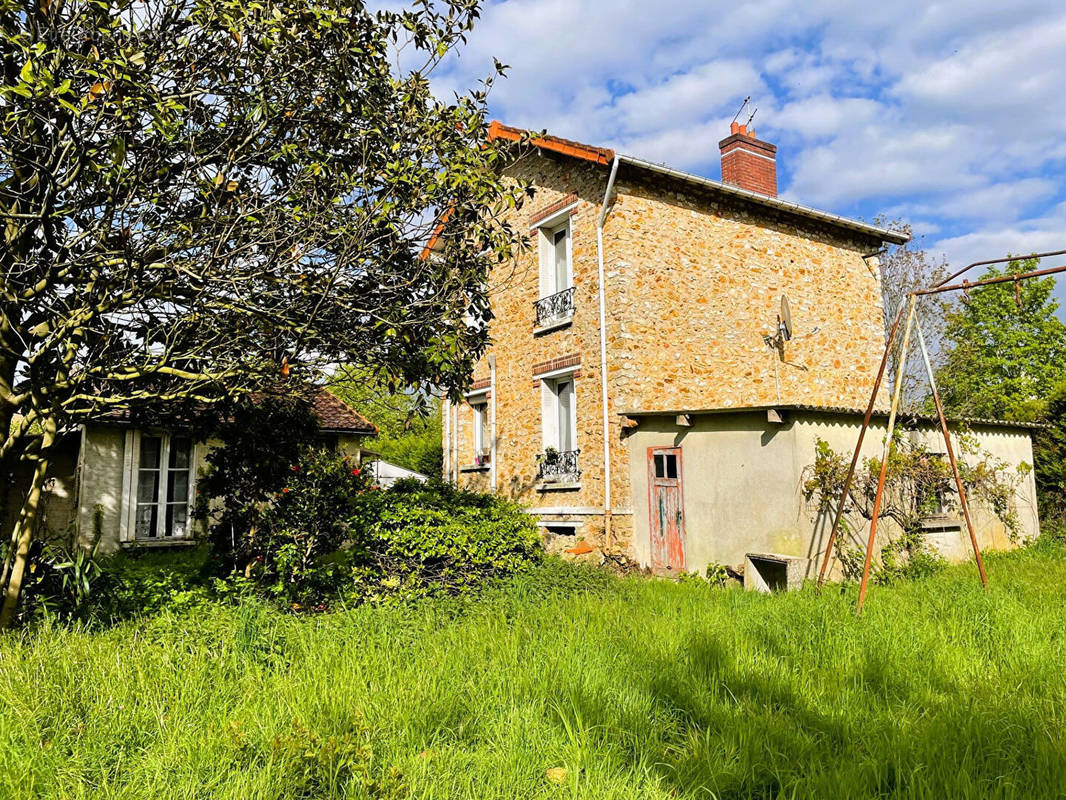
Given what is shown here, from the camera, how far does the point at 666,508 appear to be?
11.0 metres

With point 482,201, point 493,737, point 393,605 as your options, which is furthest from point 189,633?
point 482,201

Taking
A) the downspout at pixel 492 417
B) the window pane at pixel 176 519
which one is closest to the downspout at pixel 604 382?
the downspout at pixel 492 417

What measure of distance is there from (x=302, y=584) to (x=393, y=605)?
1.17m

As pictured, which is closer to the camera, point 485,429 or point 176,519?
point 176,519

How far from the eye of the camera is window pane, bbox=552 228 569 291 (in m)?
13.7

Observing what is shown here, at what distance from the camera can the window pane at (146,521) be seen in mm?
12867

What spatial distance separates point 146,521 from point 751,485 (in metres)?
10.8

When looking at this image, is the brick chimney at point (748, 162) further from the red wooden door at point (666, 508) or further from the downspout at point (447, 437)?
the downspout at point (447, 437)

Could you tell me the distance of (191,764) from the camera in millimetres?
3174

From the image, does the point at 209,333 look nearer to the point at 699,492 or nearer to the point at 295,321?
the point at 295,321

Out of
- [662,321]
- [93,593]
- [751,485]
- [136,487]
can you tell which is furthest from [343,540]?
[136,487]

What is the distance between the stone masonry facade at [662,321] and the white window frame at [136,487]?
5.86 metres

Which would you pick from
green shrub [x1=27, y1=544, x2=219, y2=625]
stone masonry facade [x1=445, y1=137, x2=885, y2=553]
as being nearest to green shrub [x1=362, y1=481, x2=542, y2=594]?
green shrub [x1=27, y1=544, x2=219, y2=625]

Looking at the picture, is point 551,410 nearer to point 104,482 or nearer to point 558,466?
point 558,466
